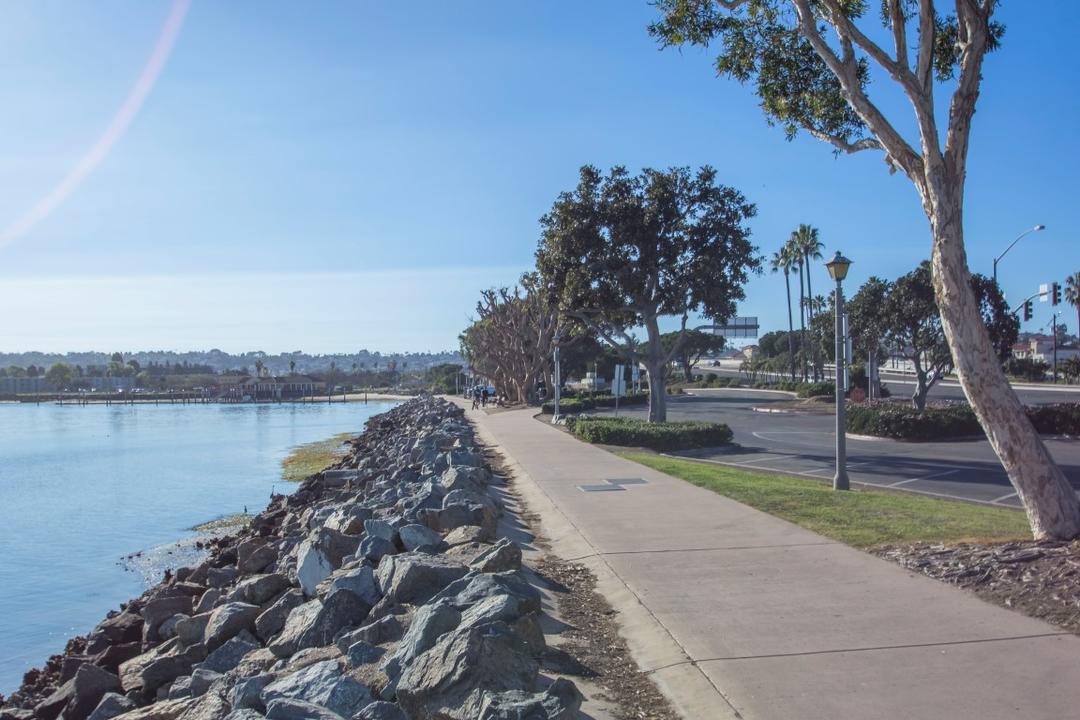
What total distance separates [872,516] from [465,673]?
743 cm

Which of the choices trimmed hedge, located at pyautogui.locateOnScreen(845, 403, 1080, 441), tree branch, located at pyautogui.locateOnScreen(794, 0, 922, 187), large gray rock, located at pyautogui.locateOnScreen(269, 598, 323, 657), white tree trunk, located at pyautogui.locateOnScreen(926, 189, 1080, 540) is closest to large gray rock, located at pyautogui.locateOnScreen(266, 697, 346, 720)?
large gray rock, located at pyautogui.locateOnScreen(269, 598, 323, 657)

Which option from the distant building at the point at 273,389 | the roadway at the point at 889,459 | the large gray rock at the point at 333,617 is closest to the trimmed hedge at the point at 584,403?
the roadway at the point at 889,459

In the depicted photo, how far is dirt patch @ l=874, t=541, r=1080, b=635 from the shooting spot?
655cm

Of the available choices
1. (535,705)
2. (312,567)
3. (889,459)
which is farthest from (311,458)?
(535,705)

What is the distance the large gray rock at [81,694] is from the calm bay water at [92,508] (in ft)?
8.62

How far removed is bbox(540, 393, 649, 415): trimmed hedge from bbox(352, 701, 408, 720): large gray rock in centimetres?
3162

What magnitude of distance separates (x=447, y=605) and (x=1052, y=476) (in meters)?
5.55

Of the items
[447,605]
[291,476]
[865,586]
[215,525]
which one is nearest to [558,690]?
[447,605]

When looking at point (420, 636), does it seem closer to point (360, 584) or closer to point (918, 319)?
point (360, 584)

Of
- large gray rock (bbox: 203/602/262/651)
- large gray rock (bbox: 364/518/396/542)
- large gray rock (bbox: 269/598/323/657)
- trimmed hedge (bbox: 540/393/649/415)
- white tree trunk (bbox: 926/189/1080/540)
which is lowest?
large gray rock (bbox: 203/602/262/651)

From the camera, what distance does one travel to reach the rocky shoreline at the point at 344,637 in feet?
15.9

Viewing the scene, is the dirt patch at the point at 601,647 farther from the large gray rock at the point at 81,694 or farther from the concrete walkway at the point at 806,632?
the large gray rock at the point at 81,694

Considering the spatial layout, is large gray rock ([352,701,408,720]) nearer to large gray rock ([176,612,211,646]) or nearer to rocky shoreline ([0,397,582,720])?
rocky shoreline ([0,397,582,720])

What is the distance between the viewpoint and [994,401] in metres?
8.03
